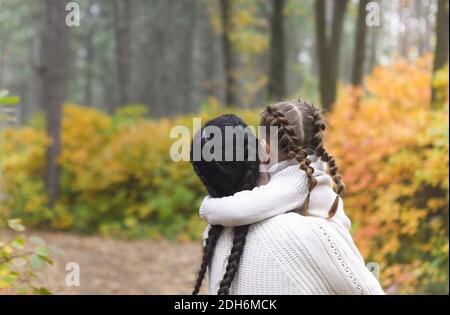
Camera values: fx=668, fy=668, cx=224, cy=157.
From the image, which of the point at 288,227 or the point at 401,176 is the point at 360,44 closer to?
the point at 401,176

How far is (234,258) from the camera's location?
93.7 inches

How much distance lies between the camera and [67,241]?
41.5 feet

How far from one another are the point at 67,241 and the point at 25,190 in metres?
2.36

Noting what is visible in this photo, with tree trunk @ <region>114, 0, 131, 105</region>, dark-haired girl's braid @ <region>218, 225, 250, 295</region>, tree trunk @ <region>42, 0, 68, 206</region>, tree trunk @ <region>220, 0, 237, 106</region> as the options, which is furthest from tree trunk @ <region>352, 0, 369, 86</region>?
dark-haired girl's braid @ <region>218, 225, 250, 295</region>

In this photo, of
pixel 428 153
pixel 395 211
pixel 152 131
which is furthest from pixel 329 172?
pixel 152 131

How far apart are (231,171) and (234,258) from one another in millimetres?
312

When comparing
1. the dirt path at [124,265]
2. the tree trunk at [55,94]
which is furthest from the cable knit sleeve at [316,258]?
the tree trunk at [55,94]

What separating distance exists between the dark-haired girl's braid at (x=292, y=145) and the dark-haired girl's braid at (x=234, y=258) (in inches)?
9.1

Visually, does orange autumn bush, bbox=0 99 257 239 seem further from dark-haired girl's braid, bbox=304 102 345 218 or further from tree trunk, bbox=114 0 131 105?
dark-haired girl's braid, bbox=304 102 345 218

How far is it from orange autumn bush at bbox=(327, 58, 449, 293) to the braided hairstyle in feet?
14.1

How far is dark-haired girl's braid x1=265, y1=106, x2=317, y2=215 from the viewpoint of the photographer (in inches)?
93.3

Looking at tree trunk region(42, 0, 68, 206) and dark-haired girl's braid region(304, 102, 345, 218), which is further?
tree trunk region(42, 0, 68, 206)

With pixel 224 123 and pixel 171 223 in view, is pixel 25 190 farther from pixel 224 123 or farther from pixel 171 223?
pixel 224 123

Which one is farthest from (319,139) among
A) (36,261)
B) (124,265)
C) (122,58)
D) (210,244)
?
(122,58)
